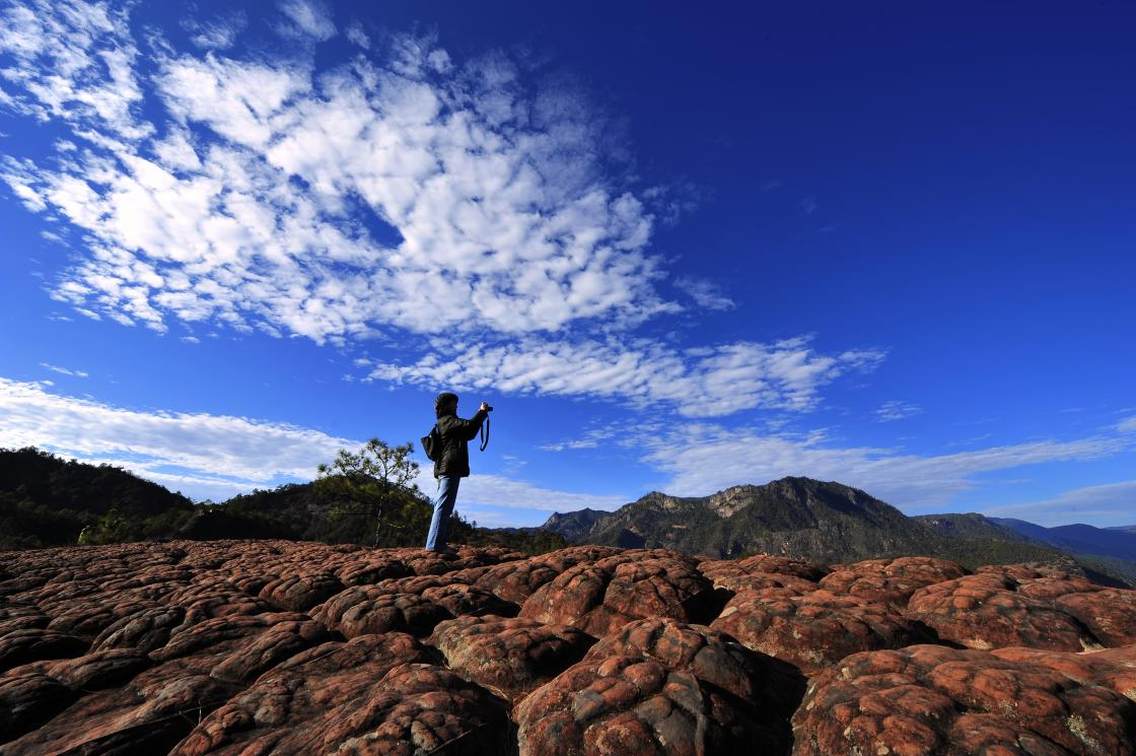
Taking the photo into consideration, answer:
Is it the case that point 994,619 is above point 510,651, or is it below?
above

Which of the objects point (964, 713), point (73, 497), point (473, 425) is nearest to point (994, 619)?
point (964, 713)

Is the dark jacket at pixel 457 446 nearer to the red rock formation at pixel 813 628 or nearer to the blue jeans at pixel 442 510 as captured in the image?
the blue jeans at pixel 442 510

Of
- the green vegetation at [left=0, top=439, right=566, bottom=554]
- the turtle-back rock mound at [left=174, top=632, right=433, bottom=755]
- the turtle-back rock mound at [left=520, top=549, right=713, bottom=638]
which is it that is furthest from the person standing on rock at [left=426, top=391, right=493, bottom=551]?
the green vegetation at [left=0, top=439, right=566, bottom=554]

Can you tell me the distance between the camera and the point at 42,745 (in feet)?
16.0

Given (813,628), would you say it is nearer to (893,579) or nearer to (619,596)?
(619,596)

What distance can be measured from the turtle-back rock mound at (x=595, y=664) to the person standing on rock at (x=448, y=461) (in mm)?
2840

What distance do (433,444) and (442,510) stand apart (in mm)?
1673

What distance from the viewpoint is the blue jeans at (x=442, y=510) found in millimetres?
12195

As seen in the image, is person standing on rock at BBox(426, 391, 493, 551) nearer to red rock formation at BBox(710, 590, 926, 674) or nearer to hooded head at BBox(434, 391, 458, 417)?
hooded head at BBox(434, 391, 458, 417)

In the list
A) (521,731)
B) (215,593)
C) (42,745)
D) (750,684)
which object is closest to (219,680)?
(42,745)

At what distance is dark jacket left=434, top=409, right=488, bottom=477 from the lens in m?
12.2

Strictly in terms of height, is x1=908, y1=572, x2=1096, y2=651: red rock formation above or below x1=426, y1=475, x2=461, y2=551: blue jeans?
below

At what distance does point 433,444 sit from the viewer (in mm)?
12594

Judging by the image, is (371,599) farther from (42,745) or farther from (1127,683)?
(1127,683)
